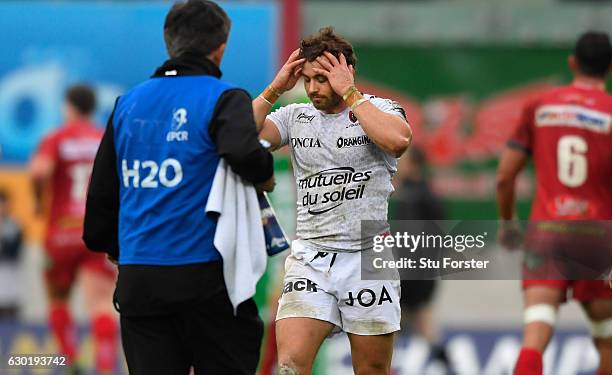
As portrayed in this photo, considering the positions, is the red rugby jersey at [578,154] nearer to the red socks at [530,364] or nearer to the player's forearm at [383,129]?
the red socks at [530,364]

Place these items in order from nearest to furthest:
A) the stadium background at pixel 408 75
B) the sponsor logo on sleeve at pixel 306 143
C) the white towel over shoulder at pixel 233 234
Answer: the white towel over shoulder at pixel 233 234 < the sponsor logo on sleeve at pixel 306 143 < the stadium background at pixel 408 75

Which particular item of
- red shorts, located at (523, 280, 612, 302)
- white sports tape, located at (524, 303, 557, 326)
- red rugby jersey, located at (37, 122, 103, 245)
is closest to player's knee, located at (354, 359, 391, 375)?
white sports tape, located at (524, 303, 557, 326)

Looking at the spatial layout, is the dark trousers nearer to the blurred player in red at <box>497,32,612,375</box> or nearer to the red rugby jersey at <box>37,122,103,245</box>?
the blurred player in red at <box>497,32,612,375</box>

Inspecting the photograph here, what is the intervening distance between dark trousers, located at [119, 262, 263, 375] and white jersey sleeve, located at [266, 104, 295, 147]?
1.13 m

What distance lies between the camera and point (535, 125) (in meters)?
8.46

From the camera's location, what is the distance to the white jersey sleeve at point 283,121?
6766 mm

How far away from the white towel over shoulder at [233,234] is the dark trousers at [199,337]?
7 cm

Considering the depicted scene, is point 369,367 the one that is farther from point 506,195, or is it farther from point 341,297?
point 506,195

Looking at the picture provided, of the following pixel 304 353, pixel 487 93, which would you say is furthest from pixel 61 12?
pixel 304 353

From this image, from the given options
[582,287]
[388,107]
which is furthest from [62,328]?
[388,107]

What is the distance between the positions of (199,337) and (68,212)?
5.72 metres

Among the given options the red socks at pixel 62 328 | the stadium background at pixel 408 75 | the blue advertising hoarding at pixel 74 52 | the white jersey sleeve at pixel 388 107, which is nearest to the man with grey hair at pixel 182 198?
the white jersey sleeve at pixel 388 107

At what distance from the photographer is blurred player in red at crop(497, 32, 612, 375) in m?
8.23

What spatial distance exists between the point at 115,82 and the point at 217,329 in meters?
14.1
